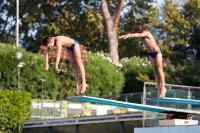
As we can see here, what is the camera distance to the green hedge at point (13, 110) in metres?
31.2

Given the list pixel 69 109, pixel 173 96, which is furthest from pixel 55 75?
pixel 173 96

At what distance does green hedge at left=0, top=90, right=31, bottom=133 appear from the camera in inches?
1227

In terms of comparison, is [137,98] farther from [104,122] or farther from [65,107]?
[65,107]

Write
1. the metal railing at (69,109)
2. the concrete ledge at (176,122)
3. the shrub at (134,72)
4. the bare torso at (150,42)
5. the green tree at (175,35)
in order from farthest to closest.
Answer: the green tree at (175,35) < the shrub at (134,72) < the metal railing at (69,109) < the concrete ledge at (176,122) < the bare torso at (150,42)

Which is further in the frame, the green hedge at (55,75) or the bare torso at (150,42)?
the green hedge at (55,75)

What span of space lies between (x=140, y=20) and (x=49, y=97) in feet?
43.8

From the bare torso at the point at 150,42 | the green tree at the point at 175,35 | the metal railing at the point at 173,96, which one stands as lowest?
the metal railing at the point at 173,96

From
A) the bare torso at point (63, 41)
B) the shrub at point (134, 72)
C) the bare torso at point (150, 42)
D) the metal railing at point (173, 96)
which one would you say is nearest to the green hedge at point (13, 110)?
the metal railing at point (173, 96)

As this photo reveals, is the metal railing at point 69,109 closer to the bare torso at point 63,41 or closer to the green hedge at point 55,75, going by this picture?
the green hedge at point 55,75

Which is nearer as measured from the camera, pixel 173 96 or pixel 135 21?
pixel 173 96

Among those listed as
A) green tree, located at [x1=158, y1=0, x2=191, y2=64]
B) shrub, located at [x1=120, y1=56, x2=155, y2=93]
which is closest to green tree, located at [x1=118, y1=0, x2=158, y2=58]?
green tree, located at [x1=158, y1=0, x2=191, y2=64]

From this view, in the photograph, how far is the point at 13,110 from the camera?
31531mm

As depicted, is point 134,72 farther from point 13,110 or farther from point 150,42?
point 150,42

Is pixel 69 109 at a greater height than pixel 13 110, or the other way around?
pixel 69 109
